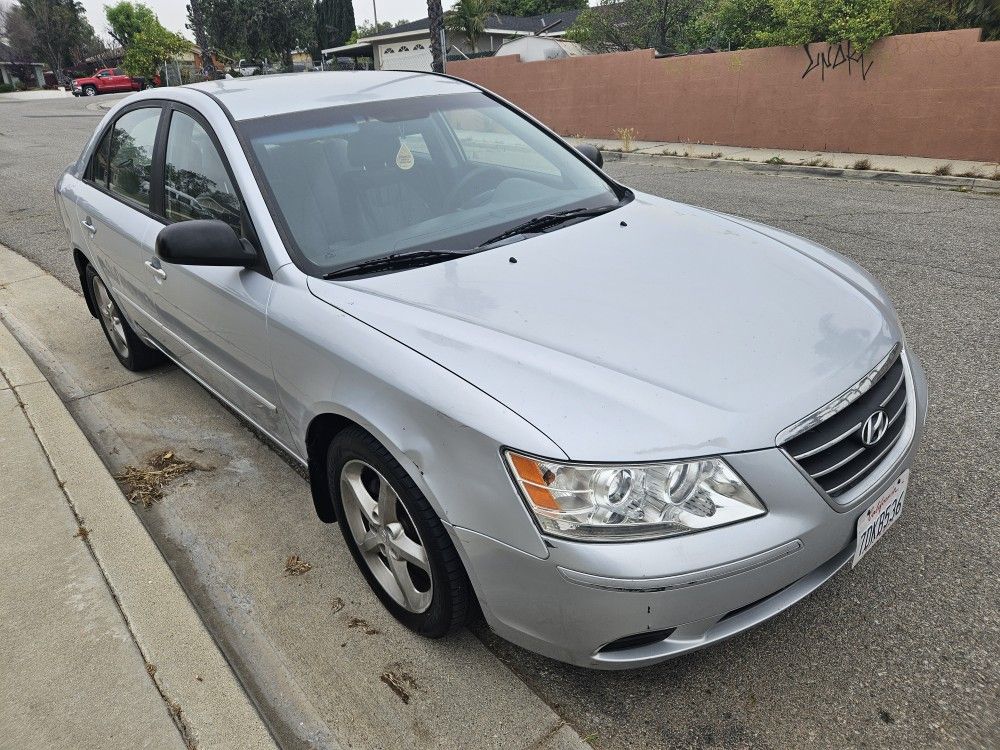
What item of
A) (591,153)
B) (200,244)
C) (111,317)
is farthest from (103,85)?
(200,244)

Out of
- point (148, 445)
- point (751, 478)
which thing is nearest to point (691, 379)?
point (751, 478)

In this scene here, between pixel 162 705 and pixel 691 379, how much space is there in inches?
71.0

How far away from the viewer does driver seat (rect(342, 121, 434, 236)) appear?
9.04ft

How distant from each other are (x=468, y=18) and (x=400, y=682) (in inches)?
1630

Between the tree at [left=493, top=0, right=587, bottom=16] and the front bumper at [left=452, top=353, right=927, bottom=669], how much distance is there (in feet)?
191

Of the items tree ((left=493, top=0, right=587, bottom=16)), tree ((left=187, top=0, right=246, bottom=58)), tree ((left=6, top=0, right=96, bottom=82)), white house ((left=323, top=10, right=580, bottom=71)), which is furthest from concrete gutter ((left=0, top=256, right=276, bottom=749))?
tree ((left=6, top=0, right=96, bottom=82))

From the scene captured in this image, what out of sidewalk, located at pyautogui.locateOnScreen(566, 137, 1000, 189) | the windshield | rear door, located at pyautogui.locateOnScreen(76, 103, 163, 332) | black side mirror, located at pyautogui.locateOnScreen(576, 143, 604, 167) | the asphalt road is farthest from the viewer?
sidewalk, located at pyautogui.locateOnScreen(566, 137, 1000, 189)

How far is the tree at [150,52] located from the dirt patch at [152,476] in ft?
170

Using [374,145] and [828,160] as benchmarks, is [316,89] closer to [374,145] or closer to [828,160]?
[374,145]

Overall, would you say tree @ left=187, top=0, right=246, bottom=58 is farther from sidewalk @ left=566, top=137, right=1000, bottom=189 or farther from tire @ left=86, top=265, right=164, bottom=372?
tire @ left=86, top=265, right=164, bottom=372

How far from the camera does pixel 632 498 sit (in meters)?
1.76

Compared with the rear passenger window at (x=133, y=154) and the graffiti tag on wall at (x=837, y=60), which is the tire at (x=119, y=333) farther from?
the graffiti tag on wall at (x=837, y=60)

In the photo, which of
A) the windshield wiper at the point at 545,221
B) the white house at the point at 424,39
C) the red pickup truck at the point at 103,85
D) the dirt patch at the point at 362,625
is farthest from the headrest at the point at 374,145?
the red pickup truck at the point at 103,85

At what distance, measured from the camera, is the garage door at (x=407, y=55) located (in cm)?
3717
